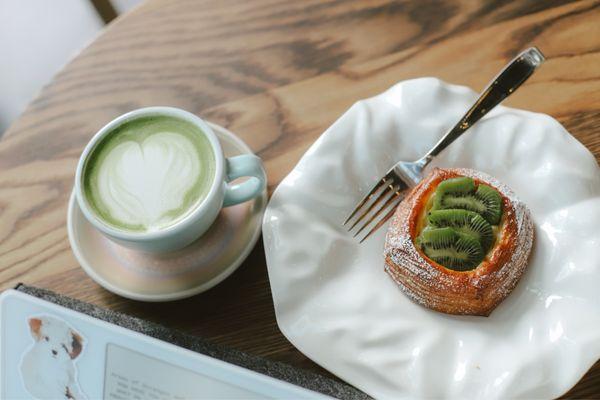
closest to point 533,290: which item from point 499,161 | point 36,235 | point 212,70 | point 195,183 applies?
point 499,161

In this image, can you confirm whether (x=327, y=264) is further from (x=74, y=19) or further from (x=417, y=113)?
(x=74, y=19)

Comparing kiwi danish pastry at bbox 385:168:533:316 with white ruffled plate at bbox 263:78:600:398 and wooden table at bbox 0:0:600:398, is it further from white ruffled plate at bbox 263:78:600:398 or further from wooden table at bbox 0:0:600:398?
wooden table at bbox 0:0:600:398

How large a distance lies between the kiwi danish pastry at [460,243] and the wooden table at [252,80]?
17 cm

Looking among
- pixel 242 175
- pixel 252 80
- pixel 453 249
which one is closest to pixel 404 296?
pixel 453 249

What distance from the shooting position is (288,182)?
797 mm

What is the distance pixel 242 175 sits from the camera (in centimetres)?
80

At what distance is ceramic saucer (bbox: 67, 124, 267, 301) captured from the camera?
2.68 feet

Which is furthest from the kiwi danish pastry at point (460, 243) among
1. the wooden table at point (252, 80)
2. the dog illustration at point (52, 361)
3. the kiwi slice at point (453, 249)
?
the dog illustration at point (52, 361)

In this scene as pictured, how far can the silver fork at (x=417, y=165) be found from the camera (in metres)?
0.81

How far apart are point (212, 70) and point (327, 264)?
384 millimetres

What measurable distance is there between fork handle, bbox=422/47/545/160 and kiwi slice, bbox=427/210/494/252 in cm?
9

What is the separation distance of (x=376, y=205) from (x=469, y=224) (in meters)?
0.12

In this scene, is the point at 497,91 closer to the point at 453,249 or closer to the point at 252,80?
the point at 453,249

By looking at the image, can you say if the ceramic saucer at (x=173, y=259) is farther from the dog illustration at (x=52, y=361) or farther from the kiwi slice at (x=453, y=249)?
the kiwi slice at (x=453, y=249)
